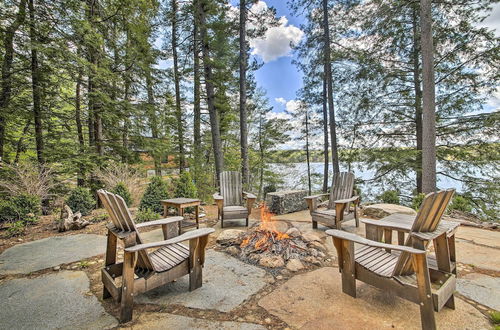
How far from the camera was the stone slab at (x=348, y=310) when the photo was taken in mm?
1513

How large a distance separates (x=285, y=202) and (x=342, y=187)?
60.8 inches

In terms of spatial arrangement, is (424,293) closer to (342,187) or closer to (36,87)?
(342,187)

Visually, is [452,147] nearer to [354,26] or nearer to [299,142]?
[354,26]

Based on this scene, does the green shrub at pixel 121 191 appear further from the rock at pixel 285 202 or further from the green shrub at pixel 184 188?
the rock at pixel 285 202

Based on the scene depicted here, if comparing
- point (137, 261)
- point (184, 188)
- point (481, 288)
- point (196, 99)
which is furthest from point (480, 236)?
point (196, 99)

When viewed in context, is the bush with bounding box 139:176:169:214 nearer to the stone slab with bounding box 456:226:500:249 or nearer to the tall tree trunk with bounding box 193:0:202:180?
the tall tree trunk with bounding box 193:0:202:180

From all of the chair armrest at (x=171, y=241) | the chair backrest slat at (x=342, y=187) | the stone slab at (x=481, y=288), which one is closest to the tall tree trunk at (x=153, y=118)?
the chair backrest slat at (x=342, y=187)

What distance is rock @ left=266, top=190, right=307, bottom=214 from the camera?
5184 mm

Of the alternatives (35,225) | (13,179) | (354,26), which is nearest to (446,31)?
(354,26)

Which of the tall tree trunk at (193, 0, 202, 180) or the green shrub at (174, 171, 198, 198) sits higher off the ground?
the tall tree trunk at (193, 0, 202, 180)

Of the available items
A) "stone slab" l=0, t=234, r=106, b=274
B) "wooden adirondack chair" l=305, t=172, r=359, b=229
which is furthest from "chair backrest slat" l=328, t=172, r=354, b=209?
"stone slab" l=0, t=234, r=106, b=274

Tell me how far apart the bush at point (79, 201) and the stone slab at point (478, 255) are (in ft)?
21.1

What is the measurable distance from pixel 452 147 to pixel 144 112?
9.58 meters

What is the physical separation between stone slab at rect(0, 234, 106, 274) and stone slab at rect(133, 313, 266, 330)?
1.74 metres
